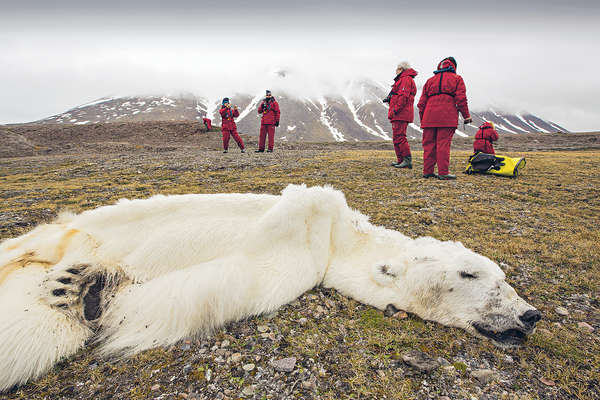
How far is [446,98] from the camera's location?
25.3 feet

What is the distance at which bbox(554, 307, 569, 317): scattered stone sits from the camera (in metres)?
2.53

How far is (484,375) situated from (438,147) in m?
7.45

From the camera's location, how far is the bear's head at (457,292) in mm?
2295

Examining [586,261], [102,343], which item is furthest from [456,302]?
[102,343]

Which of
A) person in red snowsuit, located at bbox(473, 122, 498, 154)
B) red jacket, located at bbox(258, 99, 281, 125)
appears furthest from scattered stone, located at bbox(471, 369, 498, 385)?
red jacket, located at bbox(258, 99, 281, 125)

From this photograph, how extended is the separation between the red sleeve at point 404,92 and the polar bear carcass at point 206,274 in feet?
24.3

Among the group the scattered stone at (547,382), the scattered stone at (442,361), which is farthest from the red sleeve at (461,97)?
the scattered stone at (442,361)

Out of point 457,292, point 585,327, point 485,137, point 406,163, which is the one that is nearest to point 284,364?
point 457,292

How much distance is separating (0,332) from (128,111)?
22670 cm

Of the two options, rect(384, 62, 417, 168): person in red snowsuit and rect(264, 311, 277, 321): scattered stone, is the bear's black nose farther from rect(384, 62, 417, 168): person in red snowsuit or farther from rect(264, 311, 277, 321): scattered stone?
rect(384, 62, 417, 168): person in red snowsuit

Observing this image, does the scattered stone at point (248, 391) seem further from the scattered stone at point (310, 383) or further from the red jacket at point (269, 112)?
the red jacket at point (269, 112)

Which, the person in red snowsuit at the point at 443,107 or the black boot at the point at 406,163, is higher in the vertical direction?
the person in red snowsuit at the point at 443,107

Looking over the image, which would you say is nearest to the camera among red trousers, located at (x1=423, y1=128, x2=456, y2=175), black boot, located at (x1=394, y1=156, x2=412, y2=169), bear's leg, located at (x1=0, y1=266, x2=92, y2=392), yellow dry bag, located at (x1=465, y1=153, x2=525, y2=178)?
bear's leg, located at (x1=0, y1=266, x2=92, y2=392)

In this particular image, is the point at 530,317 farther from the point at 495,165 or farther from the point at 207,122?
the point at 207,122
